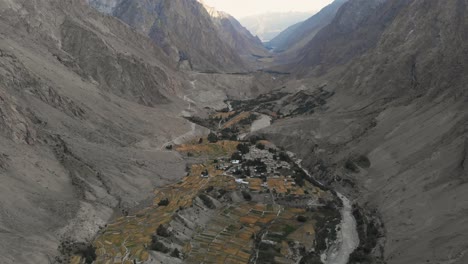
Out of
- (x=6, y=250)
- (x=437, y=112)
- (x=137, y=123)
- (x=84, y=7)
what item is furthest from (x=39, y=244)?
(x=84, y=7)

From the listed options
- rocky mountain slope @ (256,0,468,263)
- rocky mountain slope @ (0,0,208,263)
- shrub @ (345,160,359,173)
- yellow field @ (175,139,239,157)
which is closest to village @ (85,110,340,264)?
rocky mountain slope @ (0,0,208,263)

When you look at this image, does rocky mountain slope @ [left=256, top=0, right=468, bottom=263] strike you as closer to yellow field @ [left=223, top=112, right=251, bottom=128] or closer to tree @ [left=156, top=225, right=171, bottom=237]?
yellow field @ [left=223, top=112, right=251, bottom=128]

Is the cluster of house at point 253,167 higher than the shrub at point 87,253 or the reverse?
higher

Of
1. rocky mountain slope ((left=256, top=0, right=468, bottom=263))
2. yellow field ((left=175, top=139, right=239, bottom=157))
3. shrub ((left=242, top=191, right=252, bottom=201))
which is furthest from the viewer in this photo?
yellow field ((left=175, top=139, right=239, bottom=157))

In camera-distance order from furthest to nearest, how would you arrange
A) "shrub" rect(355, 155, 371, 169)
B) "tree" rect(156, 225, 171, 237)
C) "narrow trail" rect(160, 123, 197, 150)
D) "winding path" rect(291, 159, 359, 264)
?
"narrow trail" rect(160, 123, 197, 150) → "shrub" rect(355, 155, 371, 169) → "winding path" rect(291, 159, 359, 264) → "tree" rect(156, 225, 171, 237)

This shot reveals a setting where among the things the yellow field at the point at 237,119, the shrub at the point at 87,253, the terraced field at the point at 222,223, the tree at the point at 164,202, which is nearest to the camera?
the shrub at the point at 87,253

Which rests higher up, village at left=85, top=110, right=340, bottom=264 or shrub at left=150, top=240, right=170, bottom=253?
village at left=85, top=110, right=340, bottom=264

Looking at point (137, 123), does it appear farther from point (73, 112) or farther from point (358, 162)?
point (358, 162)

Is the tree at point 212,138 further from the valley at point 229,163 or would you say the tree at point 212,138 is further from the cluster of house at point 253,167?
the cluster of house at point 253,167

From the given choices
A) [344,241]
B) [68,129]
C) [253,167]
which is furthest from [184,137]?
[344,241]

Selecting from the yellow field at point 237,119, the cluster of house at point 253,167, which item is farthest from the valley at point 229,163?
the yellow field at point 237,119

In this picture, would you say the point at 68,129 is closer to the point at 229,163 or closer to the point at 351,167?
the point at 229,163
